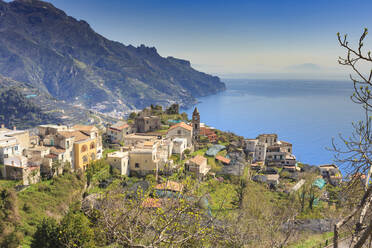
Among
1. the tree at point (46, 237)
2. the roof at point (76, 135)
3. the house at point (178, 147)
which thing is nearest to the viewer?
the tree at point (46, 237)

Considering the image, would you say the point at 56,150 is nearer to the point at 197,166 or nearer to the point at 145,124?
the point at 197,166

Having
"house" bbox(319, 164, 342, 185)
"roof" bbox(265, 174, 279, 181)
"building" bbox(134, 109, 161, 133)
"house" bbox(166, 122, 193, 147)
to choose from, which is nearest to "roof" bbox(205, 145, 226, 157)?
"house" bbox(166, 122, 193, 147)

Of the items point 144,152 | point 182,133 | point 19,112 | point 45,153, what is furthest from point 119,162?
point 19,112

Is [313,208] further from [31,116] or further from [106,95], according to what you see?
[106,95]

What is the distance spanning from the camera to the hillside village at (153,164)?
65.2 ft

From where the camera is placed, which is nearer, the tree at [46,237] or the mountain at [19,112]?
the tree at [46,237]

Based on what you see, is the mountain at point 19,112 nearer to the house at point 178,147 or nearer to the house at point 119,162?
the house at point 178,147

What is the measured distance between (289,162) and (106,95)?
545 feet

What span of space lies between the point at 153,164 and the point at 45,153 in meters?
9.79

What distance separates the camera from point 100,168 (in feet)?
78.6

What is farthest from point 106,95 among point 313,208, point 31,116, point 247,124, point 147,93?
point 313,208

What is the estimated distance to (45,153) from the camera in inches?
868

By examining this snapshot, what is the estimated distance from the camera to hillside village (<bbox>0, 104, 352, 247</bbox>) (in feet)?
65.2

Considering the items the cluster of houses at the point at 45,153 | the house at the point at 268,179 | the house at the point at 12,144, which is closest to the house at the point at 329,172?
the house at the point at 268,179
